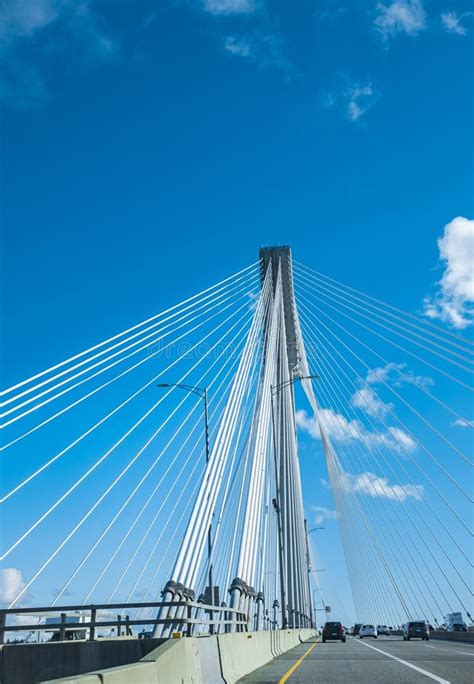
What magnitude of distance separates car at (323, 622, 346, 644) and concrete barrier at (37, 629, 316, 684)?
2592cm

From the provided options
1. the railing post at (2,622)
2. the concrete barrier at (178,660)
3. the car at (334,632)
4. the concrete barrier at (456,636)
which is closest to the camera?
the concrete barrier at (178,660)

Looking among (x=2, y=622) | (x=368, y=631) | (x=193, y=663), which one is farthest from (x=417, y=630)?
(x=193, y=663)

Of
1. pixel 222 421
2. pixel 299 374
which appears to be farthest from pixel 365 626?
pixel 222 421

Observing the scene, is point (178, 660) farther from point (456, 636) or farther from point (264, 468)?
point (456, 636)

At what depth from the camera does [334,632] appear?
144 ft

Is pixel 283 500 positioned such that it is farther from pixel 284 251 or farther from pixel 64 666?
pixel 64 666

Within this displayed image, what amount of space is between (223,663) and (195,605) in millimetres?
1565

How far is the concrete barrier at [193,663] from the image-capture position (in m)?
6.75

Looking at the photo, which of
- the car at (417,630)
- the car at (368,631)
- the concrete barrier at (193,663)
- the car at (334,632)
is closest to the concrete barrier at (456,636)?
the car at (417,630)

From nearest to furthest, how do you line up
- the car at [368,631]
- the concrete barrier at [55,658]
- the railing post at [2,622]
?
the concrete barrier at [55,658]
the railing post at [2,622]
the car at [368,631]

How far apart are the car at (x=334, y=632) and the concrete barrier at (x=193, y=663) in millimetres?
25918

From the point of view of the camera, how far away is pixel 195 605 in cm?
1214

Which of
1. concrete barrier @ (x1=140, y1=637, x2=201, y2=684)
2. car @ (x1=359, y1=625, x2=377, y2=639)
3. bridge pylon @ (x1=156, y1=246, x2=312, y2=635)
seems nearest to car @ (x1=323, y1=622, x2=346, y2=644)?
bridge pylon @ (x1=156, y1=246, x2=312, y2=635)

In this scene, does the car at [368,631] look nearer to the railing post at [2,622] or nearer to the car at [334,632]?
the car at [334,632]
